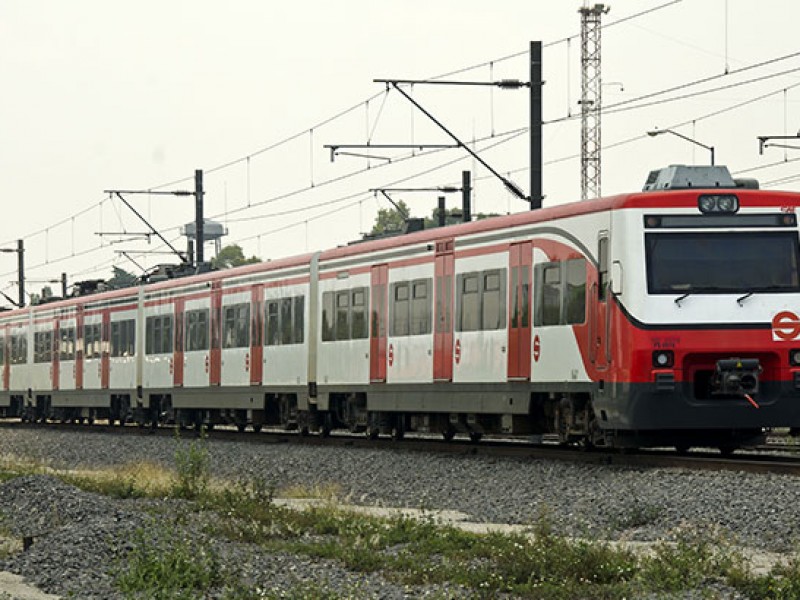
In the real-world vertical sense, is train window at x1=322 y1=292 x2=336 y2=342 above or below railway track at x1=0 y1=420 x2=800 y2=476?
above

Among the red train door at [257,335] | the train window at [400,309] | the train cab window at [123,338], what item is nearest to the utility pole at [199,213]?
the train cab window at [123,338]

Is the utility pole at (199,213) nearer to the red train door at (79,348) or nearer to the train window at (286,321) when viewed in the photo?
the red train door at (79,348)

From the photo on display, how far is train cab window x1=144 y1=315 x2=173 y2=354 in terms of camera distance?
4191 cm

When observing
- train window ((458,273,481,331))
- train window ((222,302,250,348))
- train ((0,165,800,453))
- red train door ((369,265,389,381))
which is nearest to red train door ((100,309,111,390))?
train window ((222,302,250,348))

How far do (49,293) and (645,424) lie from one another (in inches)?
1714

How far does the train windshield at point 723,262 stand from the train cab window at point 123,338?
82.4 feet

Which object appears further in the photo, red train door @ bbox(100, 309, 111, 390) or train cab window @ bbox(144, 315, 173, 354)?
red train door @ bbox(100, 309, 111, 390)

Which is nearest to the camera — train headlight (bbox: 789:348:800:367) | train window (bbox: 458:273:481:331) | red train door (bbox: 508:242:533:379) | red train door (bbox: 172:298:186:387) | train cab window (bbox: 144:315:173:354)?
train headlight (bbox: 789:348:800:367)

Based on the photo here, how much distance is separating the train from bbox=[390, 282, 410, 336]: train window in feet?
0.12

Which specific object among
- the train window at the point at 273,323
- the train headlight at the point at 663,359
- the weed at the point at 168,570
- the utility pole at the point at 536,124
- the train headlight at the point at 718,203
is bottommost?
the weed at the point at 168,570

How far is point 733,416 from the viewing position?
21266 mm

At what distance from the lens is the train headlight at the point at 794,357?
70.9 ft

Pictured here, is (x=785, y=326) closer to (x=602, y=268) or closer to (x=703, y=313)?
(x=703, y=313)

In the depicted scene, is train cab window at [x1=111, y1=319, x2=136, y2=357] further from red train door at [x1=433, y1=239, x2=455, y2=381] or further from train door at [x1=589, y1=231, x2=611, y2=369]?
train door at [x1=589, y1=231, x2=611, y2=369]
